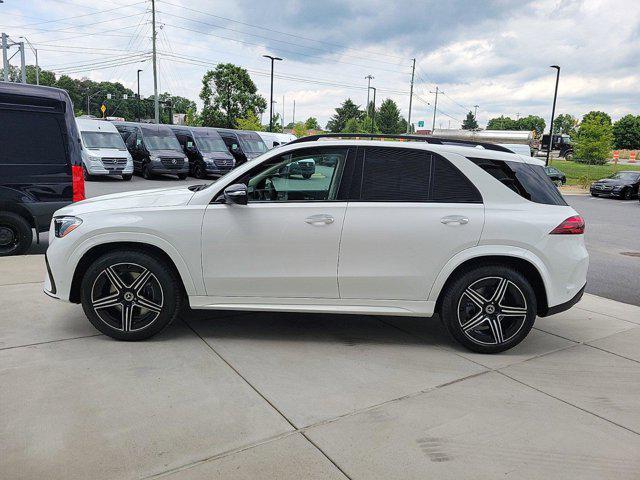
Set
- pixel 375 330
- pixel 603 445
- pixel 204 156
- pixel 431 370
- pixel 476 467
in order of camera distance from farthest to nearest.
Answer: pixel 204 156 < pixel 375 330 < pixel 431 370 < pixel 603 445 < pixel 476 467

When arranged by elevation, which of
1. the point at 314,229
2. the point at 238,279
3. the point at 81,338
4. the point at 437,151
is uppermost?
the point at 437,151

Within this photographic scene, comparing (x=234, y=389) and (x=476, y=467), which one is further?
(x=234, y=389)

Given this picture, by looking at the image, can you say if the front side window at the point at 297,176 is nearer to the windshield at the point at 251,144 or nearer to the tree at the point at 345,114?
the windshield at the point at 251,144

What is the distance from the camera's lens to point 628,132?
98812mm

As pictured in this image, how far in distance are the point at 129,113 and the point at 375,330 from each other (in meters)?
122

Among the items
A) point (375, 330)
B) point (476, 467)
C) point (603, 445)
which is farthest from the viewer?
point (375, 330)

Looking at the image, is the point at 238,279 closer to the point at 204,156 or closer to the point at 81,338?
the point at 81,338

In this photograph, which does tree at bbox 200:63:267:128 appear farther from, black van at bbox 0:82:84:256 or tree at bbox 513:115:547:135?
tree at bbox 513:115:547:135

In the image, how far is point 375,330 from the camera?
4.87 m

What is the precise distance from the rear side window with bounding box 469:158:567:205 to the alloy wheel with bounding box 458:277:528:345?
0.74 m

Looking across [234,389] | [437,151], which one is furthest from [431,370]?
[437,151]

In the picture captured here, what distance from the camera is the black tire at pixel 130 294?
4234 millimetres

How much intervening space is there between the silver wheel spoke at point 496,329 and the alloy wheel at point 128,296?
8.85ft

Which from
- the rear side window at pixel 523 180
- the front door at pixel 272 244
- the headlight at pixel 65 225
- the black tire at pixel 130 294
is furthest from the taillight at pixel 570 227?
the headlight at pixel 65 225
